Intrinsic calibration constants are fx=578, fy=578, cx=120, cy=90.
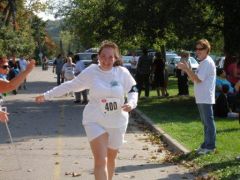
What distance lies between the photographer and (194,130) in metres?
13.1

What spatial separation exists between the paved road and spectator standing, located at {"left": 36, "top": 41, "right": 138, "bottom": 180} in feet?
6.87

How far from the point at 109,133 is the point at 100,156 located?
321 mm

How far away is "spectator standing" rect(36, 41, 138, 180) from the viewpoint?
21.3 feet

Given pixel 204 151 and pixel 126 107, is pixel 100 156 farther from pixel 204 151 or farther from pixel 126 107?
pixel 204 151

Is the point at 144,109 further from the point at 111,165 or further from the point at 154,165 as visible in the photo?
the point at 111,165

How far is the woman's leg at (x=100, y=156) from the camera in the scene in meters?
6.39

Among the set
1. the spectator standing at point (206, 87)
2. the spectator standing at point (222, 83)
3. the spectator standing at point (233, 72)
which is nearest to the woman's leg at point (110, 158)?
the spectator standing at point (206, 87)

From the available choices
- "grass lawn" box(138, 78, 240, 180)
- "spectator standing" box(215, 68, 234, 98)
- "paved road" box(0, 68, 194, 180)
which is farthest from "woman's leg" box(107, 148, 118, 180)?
"spectator standing" box(215, 68, 234, 98)

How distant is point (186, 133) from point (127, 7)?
31.0 feet

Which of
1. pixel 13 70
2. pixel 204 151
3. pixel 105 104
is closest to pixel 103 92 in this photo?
pixel 105 104

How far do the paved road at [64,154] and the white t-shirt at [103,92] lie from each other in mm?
2186

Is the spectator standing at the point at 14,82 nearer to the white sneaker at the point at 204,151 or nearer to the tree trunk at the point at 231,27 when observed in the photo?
the white sneaker at the point at 204,151

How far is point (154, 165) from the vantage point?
962 cm

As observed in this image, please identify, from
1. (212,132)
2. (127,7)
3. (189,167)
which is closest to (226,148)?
(212,132)
